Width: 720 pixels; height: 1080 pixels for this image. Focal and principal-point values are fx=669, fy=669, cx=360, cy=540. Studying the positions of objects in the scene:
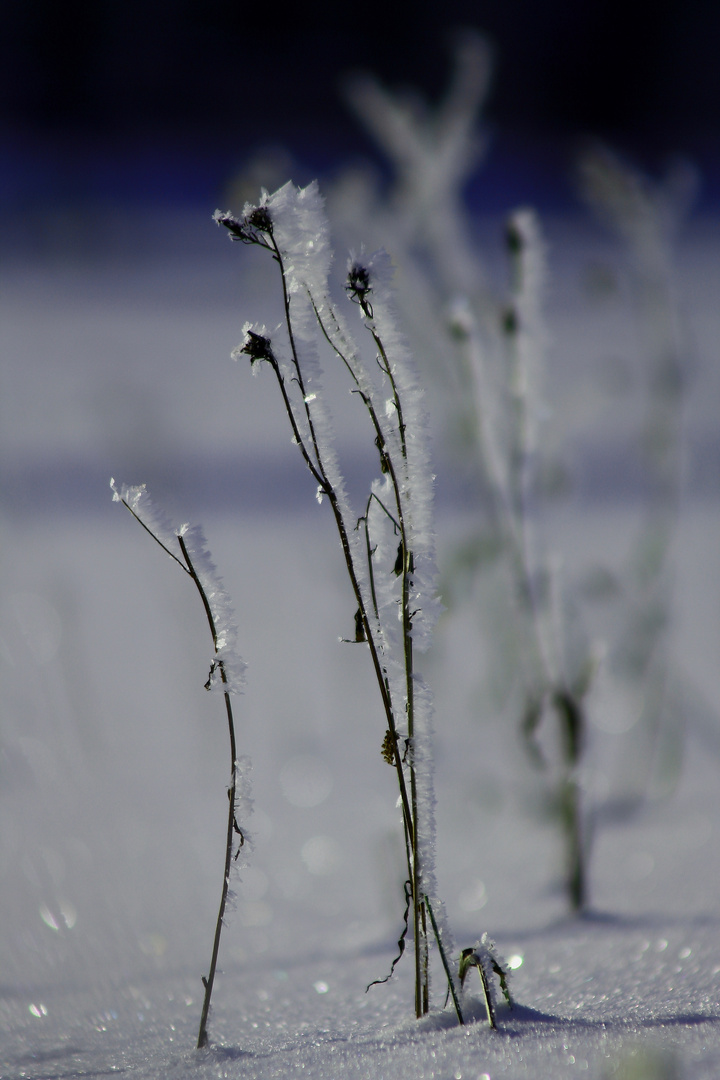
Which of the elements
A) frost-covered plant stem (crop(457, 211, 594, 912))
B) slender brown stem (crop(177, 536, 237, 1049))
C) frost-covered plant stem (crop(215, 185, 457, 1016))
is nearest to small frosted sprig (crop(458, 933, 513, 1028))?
frost-covered plant stem (crop(215, 185, 457, 1016))

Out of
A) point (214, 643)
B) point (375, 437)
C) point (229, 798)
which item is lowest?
point (229, 798)

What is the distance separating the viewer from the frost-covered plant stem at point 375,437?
2.56 ft

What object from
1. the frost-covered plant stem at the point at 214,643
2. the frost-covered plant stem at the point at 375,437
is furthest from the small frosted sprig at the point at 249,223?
the frost-covered plant stem at the point at 214,643

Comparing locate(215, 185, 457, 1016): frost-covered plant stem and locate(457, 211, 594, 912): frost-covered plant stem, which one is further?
locate(457, 211, 594, 912): frost-covered plant stem

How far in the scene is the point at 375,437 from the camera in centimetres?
84

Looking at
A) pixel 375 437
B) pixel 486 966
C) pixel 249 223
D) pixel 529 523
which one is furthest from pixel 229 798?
pixel 529 523

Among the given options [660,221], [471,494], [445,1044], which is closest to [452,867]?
[471,494]

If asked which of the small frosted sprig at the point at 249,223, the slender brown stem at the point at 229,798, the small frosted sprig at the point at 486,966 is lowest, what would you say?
the small frosted sprig at the point at 486,966

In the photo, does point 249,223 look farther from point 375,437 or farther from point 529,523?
point 529,523

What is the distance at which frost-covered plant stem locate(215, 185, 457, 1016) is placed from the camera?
780 mm

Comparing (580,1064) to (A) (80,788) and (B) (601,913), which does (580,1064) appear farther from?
(A) (80,788)

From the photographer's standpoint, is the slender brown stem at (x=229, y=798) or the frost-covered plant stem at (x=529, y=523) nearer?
the slender brown stem at (x=229, y=798)

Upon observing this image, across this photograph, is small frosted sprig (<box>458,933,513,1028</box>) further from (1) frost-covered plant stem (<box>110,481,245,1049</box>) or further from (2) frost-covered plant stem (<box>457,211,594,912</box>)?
(2) frost-covered plant stem (<box>457,211,594,912</box>)

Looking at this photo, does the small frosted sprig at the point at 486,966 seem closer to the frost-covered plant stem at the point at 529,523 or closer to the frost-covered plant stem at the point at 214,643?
the frost-covered plant stem at the point at 214,643
